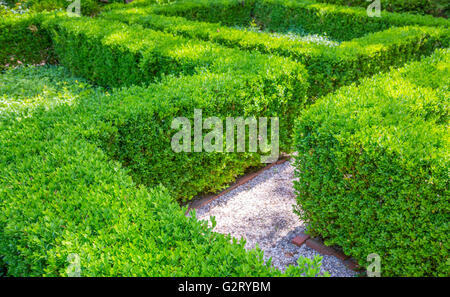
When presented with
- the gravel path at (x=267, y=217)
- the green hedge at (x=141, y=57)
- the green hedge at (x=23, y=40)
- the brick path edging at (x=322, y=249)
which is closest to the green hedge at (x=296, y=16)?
the green hedge at (x=141, y=57)

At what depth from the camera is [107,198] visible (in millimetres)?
3035

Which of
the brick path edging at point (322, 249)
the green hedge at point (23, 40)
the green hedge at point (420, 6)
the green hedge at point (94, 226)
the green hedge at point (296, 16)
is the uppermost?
the green hedge at point (420, 6)

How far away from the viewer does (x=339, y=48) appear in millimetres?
7086

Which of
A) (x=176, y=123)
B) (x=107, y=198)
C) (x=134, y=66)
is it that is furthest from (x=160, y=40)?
(x=107, y=198)

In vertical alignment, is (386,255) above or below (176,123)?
below

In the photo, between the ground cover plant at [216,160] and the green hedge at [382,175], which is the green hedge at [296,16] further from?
the green hedge at [382,175]

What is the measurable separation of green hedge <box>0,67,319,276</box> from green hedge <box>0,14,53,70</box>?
8.22m

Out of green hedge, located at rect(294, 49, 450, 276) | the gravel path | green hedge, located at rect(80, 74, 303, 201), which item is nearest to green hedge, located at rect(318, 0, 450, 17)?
green hedge, located at rect(294, 49, 450, 276)

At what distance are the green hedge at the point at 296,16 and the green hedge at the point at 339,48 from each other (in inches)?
68.3

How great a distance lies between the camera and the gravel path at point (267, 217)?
4.35 meters

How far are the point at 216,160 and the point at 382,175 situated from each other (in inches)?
101

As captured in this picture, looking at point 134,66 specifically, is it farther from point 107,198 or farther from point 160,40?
point 107,198

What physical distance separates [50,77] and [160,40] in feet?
14.1

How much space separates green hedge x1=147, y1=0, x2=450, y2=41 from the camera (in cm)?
1041
